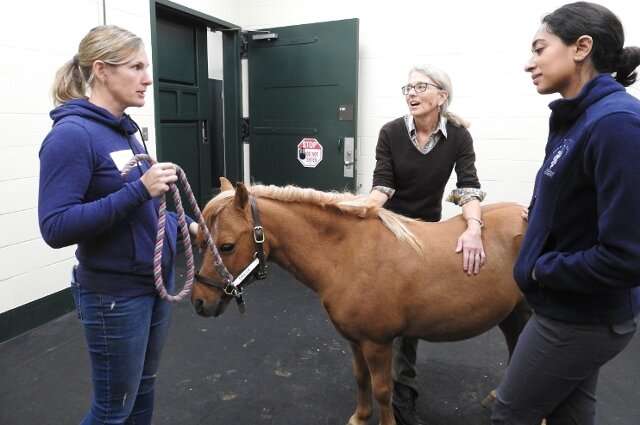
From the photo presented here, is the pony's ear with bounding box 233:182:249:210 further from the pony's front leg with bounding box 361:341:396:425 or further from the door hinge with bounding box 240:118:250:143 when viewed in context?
the door hinge with bounding box 240:118:250:143

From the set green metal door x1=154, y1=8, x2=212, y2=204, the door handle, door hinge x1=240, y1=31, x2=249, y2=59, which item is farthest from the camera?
the door handle

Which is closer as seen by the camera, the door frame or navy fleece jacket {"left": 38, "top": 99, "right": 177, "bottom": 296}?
navy fleece jacket {"left": 38, "top": 99, "right": 177, "bottom": 296}

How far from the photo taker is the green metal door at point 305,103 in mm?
3859

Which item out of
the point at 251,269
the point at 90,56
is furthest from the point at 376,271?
the point at 90,56

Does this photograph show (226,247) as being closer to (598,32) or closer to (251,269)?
(251,269)

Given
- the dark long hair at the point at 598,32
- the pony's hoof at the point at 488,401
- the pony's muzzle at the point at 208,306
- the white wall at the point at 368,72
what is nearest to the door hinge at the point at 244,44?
the white wall at the point at 368,72

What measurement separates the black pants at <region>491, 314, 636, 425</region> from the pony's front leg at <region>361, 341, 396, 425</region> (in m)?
0.53

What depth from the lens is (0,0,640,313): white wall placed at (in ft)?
8.47

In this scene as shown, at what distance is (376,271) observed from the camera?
5.18 ft

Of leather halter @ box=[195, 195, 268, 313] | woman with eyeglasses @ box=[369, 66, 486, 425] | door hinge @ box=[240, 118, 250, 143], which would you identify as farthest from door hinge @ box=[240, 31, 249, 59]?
leather halter @ box=[195, 195, 268, 313]

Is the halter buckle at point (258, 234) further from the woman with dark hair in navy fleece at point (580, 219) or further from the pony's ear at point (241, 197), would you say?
the woman with dark hair in navy fleece at point (580, 219)

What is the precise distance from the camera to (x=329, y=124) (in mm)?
4008

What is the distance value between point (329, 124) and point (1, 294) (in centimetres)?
271

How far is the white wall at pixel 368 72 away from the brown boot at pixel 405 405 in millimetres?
2165
